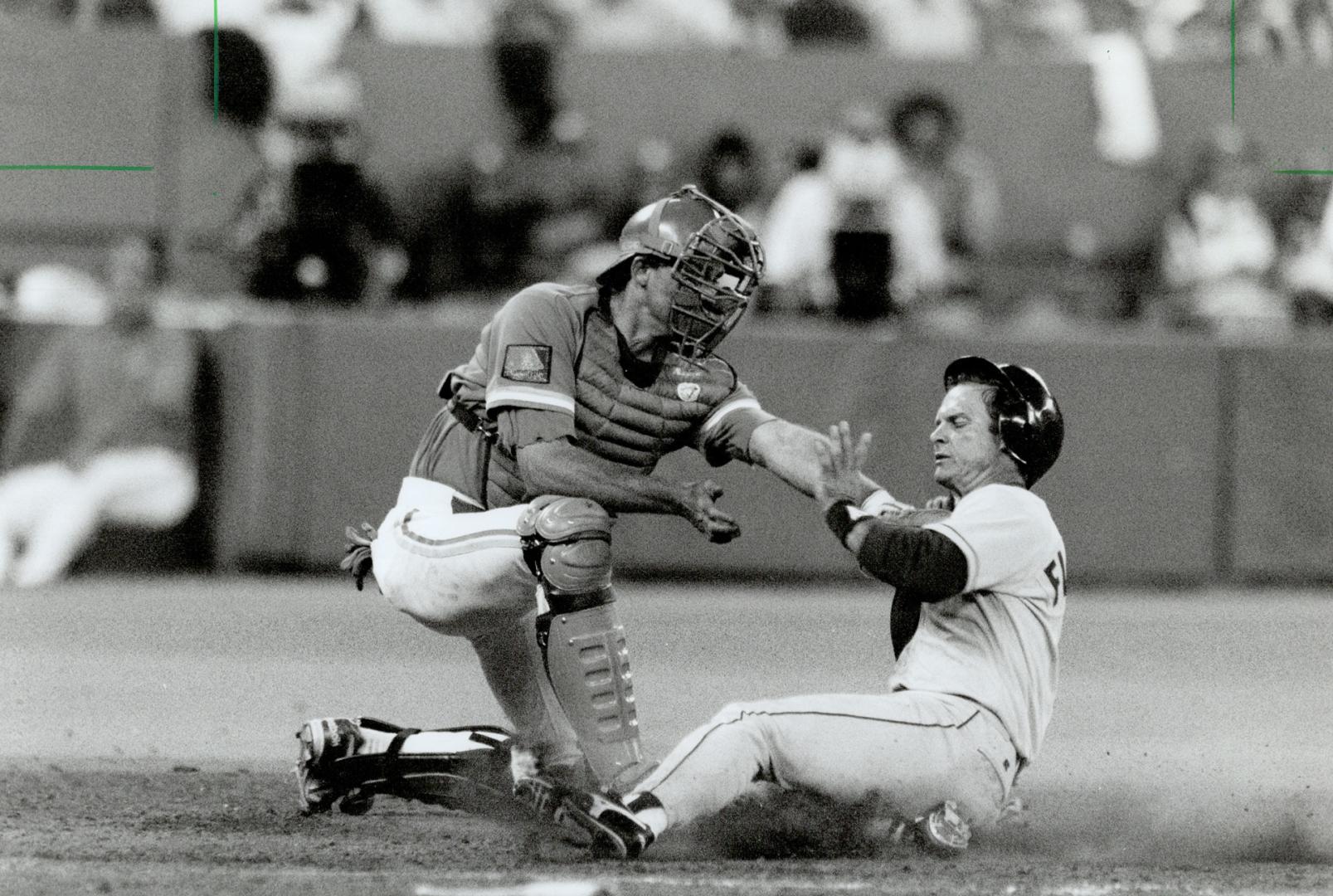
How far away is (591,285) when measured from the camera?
17.7 ft

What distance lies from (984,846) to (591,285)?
6.28 ft

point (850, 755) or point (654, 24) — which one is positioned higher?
point (654, 24)

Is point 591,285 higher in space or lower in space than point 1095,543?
higher

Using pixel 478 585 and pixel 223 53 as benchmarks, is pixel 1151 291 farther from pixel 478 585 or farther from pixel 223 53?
pixel 478 585

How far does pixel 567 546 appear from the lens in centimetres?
479

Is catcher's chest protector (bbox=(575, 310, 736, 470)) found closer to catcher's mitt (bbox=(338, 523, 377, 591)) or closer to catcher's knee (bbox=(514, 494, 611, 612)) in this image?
catcher's knee (bbox=(514, 494, 611, 612))

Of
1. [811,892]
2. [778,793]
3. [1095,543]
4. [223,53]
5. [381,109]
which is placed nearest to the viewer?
[811,892]

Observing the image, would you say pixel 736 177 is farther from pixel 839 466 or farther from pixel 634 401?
pixel 839 466

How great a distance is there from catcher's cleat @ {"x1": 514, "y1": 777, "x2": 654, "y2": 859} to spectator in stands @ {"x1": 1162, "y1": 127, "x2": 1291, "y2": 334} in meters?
7.01

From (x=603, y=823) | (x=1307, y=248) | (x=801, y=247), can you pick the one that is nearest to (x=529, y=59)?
(x=801, y=247)

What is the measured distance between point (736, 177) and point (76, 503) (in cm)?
405

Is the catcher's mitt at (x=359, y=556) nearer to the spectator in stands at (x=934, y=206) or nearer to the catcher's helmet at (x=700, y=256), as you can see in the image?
the catcher's helmet at (x=700, y=256)

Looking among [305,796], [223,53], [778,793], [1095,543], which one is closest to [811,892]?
[778,793]

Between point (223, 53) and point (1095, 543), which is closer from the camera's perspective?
point (1095, 543)
